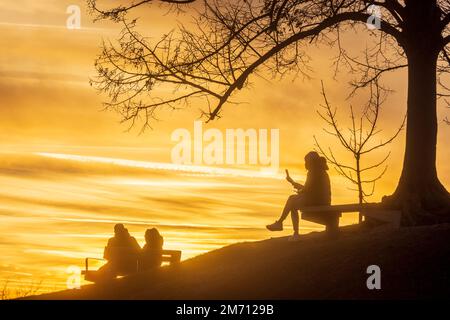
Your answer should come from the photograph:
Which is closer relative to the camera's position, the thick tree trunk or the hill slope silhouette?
the hill slope silhouette

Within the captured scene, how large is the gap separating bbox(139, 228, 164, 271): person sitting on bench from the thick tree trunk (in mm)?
5247

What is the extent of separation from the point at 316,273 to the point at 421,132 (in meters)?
5.92

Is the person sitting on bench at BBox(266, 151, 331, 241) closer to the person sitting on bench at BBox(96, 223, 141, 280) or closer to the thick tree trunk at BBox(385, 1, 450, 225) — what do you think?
the thick tree trunk at BBox(385, 1, 450, 225)

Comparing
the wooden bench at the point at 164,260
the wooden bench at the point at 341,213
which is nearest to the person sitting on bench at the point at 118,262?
the wooden bench at the point at 164,260

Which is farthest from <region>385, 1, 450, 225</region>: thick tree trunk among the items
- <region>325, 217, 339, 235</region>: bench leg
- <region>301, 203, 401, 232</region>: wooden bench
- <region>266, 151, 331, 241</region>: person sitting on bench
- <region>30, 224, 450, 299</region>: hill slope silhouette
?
<region>266, 151, 331, 241</region>: person sitting on bench

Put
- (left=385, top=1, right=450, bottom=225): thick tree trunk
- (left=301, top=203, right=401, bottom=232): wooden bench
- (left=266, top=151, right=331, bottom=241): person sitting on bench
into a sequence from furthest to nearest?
(left=385, top=1, right=450, bottom=225): thick tree trunk < (left=266, top=151, right=331, bottom=241): person sitting on bench < (left=301, top=203, right=401, bottom=232): wooden bench

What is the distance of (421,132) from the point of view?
2145cm

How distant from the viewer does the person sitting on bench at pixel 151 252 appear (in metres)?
22.0

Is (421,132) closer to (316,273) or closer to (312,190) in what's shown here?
(312,190)

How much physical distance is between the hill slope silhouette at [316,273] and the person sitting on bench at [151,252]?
5.64 feet

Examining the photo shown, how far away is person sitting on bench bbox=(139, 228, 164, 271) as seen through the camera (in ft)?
72.2

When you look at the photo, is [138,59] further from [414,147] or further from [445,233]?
[445,233]
